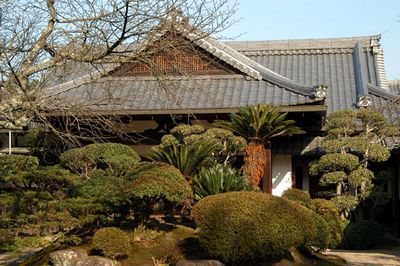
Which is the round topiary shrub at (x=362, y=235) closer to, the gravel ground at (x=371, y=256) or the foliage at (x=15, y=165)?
the gravel ground at (x=371, y=256)

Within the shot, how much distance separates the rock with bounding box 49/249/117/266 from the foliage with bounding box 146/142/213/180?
348 cm

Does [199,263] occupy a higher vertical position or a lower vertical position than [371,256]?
higher

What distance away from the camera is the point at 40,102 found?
27.9 feet

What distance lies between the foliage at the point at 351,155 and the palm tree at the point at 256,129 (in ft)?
4.43

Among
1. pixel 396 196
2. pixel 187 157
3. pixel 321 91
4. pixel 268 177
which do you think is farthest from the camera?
pixel 396 196

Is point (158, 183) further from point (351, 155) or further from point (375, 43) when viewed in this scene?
point (375, 43)

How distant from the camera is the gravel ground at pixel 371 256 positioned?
1309 cm

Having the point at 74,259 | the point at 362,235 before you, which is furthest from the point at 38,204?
the point at 362,235

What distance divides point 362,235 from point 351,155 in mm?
2193

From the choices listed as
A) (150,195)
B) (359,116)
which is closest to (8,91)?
(150,195)

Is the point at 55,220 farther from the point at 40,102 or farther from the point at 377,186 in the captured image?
the point at 377,186

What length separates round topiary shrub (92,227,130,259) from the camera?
10625 mm

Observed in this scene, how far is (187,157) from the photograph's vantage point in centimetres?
1365

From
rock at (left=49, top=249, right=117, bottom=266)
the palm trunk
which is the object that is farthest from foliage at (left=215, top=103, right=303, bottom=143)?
rock at (left=49, top=249, right=117, bottom=266)
